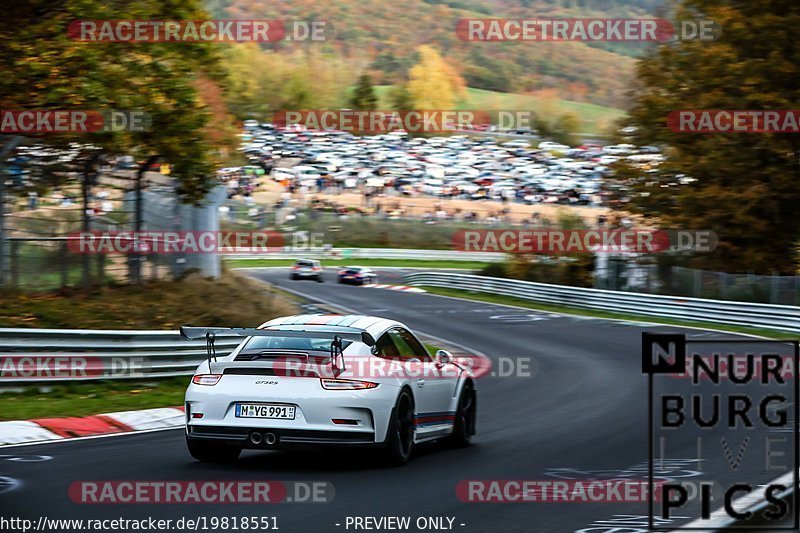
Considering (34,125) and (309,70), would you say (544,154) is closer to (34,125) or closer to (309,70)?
(309,70)

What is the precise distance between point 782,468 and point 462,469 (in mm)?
2587

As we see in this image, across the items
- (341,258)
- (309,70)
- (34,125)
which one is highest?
(309,70)

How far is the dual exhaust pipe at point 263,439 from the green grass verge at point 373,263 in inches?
2272

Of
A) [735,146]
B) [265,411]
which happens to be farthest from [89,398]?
[735,146]

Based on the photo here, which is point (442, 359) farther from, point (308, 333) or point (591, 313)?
point (591, 313)

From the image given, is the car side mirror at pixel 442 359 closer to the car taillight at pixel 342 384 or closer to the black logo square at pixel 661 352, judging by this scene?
the car taillight at pixel 342 384

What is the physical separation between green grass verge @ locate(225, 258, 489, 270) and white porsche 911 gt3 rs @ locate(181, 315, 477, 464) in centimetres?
5705

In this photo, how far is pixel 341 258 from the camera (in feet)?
231

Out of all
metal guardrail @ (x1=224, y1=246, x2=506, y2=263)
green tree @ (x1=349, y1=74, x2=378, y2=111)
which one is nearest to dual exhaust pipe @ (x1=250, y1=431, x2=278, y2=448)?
metal guardrail @ (x1=224, y1=246, x2=506, y2=263)

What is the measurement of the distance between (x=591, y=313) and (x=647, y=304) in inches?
86.0

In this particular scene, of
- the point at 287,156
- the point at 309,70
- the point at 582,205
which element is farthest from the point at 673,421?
the point at 309,70

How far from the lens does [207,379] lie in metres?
9.33

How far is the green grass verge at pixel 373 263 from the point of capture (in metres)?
67.6

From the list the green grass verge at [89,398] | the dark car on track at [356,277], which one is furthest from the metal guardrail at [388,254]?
the green grass verge at [89,398]
